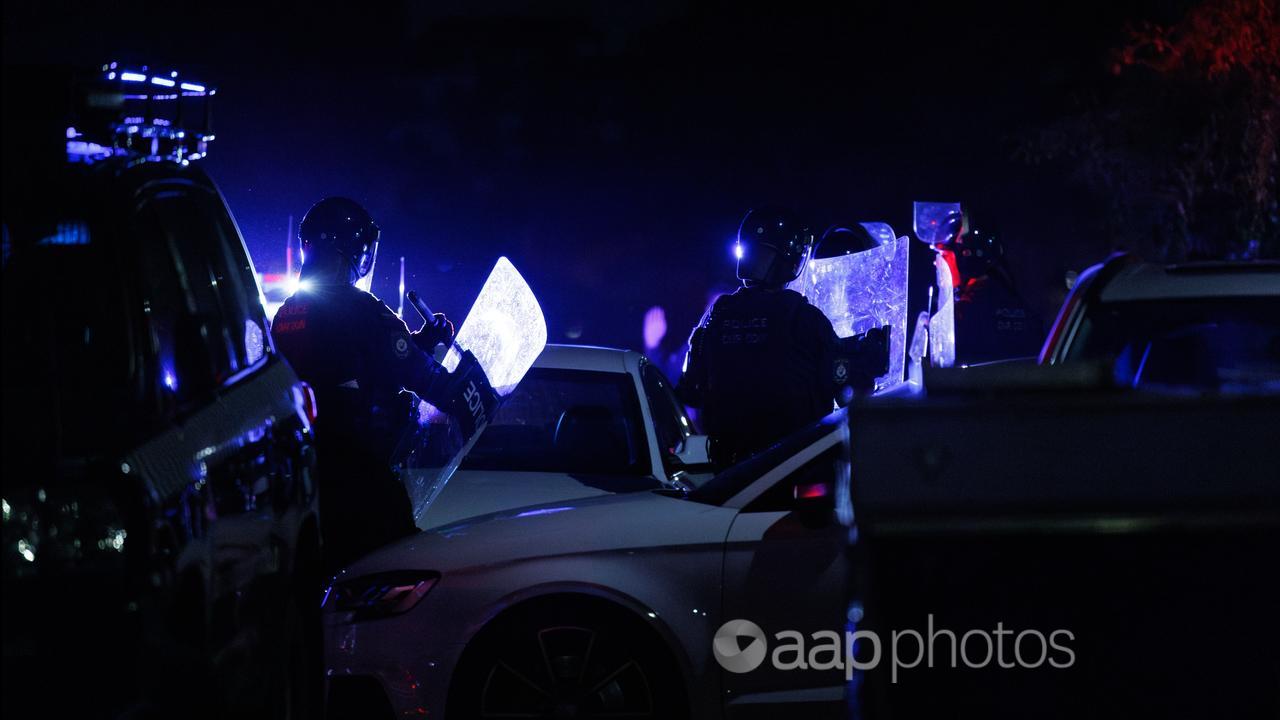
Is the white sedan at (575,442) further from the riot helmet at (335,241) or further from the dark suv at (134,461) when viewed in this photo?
the dark suv at (134,461)

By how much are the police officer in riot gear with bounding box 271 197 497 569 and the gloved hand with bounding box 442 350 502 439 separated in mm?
130

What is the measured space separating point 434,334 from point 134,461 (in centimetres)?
385

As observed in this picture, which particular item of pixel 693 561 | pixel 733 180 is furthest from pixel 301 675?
pixel 733 180

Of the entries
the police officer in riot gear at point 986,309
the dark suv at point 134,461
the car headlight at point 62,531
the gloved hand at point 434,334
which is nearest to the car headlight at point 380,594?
the dark suv at point 134,461

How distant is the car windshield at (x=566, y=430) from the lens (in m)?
7.59

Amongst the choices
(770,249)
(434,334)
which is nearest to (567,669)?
(434,334)

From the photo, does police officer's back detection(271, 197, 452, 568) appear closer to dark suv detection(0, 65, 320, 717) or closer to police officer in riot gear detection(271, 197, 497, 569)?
police officer in riot gear detection(271, 197, 497, 569)

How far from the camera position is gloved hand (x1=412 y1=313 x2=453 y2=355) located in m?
7.15

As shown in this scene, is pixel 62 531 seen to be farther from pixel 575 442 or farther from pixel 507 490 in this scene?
pixel 575 442

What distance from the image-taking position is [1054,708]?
10.2 feet

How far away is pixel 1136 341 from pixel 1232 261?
537 millimetres

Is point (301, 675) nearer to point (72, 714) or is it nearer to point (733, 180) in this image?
point (72, 714)

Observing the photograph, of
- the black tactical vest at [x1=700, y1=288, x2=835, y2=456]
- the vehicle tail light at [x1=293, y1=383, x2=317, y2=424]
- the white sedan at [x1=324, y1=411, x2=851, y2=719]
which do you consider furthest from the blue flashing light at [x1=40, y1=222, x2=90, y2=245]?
the black tactical vest at [x1=700, y1=288, x2=835, y2=456]

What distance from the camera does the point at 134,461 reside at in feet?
10.9
